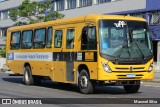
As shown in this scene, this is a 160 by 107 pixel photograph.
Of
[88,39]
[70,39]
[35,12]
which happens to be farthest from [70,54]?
[35,12]

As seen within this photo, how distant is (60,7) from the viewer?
225ft

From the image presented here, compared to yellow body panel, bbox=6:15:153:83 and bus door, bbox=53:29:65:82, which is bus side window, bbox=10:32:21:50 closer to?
yellow body panel, bbox=6:15:153:83

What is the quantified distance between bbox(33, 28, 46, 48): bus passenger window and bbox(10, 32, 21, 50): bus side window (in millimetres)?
2197

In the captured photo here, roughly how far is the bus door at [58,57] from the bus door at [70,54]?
1.35 feet

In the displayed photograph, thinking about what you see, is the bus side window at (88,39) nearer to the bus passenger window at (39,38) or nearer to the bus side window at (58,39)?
the bus side window at (58,39)

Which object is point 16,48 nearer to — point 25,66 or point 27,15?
point 25,66

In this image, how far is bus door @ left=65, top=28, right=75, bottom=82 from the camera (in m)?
18.3

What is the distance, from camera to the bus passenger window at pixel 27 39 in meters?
22.6

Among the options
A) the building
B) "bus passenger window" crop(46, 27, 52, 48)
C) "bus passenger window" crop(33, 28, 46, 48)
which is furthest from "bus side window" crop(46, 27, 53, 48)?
the building

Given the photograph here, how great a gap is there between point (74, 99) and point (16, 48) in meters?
9.75

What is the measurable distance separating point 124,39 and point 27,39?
7328mm

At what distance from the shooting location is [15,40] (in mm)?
24344

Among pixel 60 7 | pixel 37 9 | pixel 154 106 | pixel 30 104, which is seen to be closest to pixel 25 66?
pixel 30 104

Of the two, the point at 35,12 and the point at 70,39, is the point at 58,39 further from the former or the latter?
the point at 35,12
